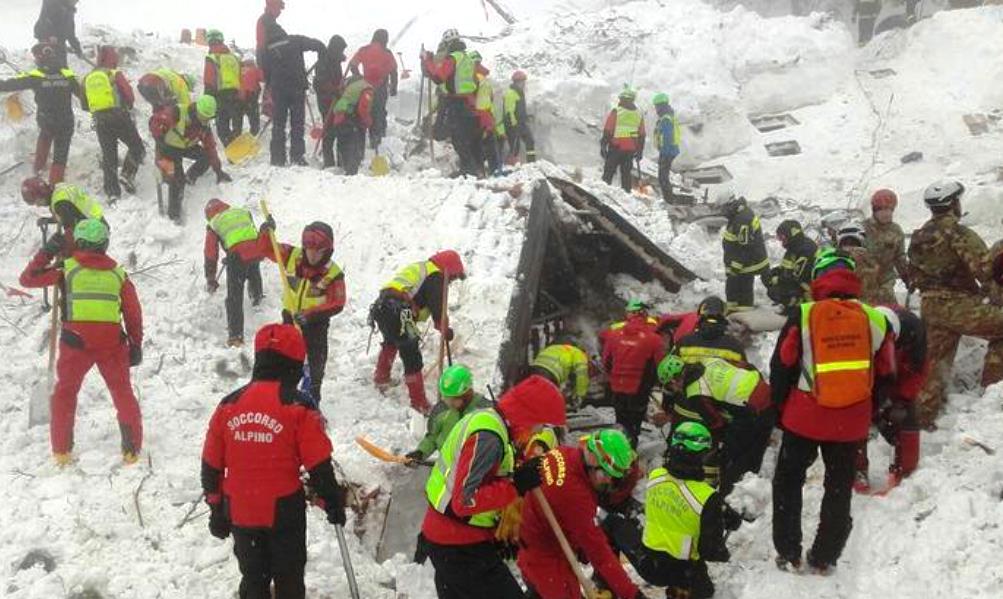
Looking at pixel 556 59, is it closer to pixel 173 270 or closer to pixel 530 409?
pixel 173 270

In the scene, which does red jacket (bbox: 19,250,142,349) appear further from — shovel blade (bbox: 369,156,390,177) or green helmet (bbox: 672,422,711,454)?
shovel blade (bbox: 369,156,390,177)

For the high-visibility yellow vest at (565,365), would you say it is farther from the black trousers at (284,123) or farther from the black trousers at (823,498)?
the black trousers at (284,123)

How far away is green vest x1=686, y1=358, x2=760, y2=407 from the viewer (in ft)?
19.2

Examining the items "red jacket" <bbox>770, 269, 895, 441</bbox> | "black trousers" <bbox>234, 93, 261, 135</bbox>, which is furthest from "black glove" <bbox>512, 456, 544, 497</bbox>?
"black trousers" <bbox>234, 93, 261, 135</bbox>

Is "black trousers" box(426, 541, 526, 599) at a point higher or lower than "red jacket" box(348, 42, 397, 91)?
lower

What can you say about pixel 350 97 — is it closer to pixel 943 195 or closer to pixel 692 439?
pixel 943 195

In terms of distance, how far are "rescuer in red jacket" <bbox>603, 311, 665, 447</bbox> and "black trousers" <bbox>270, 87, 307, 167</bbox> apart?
579 centimetres

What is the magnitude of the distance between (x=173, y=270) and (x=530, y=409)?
618cm

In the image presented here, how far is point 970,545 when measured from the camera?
435 cm

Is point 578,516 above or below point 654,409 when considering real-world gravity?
above

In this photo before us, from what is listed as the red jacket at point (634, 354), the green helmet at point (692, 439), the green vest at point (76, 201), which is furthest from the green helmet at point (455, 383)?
the green vest at point (76, 201)

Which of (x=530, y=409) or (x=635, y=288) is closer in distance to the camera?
(x=530, y=409)

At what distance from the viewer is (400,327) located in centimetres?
714

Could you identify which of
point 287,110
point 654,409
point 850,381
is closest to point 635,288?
point 654,409
